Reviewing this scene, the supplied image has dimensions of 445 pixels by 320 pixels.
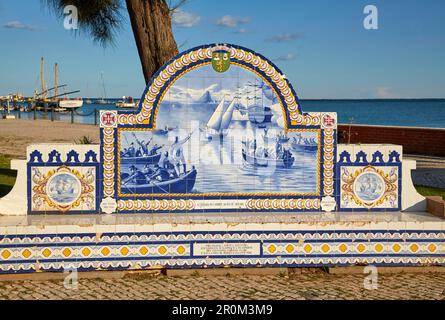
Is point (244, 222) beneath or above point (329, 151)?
beneath

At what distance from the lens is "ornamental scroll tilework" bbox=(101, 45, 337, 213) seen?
271 inches

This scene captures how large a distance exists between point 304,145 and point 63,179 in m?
2.82

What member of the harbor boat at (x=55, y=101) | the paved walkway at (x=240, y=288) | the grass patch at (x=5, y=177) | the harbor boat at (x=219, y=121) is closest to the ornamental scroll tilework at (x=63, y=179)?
the paved walkway at (x=240, y=288)

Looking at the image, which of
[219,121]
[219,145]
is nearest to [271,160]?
[219,145]

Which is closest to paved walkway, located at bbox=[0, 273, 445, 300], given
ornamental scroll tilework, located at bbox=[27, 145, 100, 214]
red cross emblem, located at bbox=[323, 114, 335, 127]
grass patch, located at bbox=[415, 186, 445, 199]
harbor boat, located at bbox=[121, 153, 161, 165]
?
ornamental scroll tilework, located at bbox=[27, 145, 100, 214]

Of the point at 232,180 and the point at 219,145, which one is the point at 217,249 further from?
the point at 219,145

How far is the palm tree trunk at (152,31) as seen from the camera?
1005 centimetres

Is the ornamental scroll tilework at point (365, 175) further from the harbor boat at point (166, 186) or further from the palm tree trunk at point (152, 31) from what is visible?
the palm tree trunk at point (152, 31)

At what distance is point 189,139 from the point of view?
6961 mm

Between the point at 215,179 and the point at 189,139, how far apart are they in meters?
0.56

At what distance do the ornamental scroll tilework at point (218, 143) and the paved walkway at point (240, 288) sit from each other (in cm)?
101

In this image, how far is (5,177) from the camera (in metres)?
13.2

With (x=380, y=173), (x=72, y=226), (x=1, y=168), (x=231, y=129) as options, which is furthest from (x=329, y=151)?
(x=1, y=168)

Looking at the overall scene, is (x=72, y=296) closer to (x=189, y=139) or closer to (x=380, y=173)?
(x=189, y=139)
